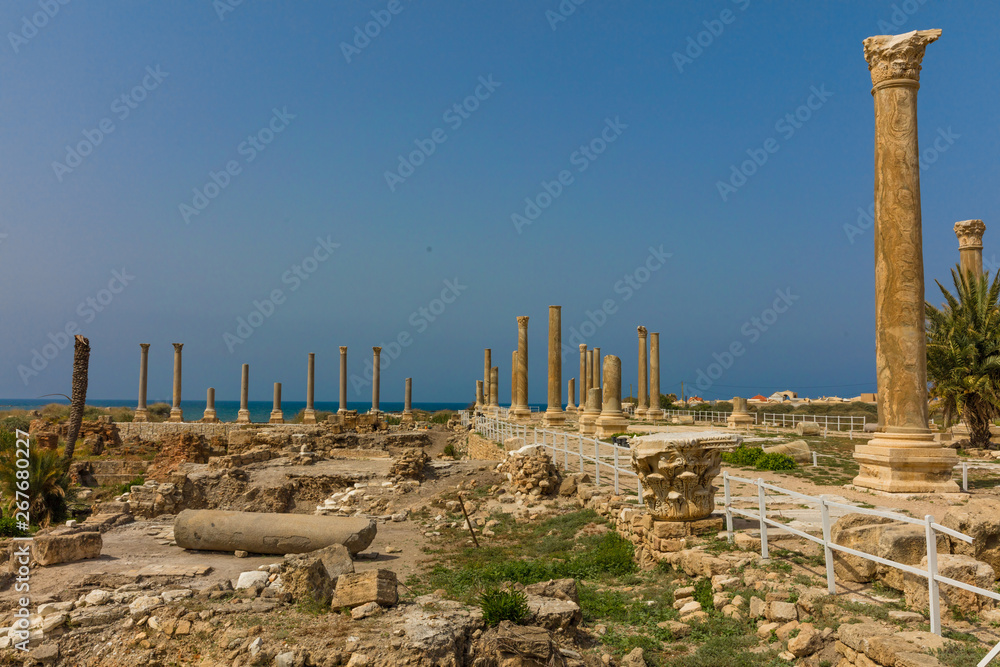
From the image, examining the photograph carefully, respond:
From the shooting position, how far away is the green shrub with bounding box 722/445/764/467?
1728 centimetres

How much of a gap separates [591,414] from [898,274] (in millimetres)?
15165

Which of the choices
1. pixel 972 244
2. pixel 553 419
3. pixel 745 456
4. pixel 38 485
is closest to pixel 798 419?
pixel 553 419

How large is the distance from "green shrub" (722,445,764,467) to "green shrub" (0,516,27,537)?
17.5 metres

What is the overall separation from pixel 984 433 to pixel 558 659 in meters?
19.4

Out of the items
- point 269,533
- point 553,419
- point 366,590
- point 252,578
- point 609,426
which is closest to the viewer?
point 366,590

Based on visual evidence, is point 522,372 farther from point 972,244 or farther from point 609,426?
point 972,244

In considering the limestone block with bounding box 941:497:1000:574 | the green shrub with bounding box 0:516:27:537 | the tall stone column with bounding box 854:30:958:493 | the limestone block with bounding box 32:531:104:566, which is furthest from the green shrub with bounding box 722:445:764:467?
the green shrub with bounding box 0:516:27:537

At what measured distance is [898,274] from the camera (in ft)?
38.6

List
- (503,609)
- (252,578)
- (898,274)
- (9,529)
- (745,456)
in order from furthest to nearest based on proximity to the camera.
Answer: (745,456)
(9,529)
(898,274)
(252,578)
(503,609)

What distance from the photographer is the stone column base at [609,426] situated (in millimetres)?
22656

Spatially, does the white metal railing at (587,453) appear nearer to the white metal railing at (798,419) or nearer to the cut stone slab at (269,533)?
the cut stone slab at (269,533)

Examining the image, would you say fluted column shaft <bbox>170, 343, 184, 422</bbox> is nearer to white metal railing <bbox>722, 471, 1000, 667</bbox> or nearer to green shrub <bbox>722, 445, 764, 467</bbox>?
green shrub <bbox>722, 445, 764, 467</bbox>

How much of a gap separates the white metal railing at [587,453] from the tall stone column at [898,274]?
4.46 metres

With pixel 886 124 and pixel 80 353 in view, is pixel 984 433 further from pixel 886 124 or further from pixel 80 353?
pixel 80 353
